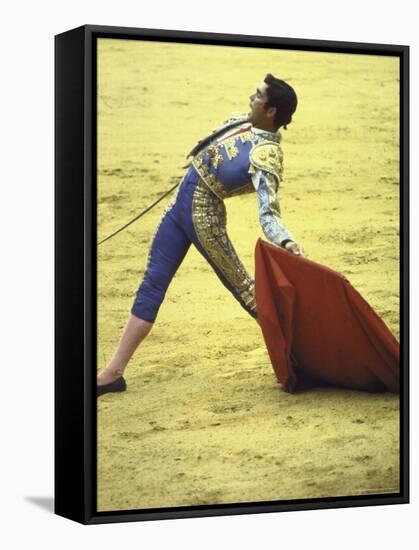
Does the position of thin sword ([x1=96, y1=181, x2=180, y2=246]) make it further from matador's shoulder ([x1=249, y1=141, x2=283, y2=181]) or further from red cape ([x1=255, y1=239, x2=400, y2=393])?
red cape ([x1=255, y1=239, x2=400, y2=393])

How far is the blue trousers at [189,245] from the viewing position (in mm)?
9773

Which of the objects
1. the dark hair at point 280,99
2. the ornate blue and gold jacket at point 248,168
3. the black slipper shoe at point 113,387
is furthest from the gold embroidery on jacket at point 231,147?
the black slipper shoe at point 113,387

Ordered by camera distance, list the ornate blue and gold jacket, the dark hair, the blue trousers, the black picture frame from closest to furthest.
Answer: the black picture frame, the blue trousers, the ornate blue and gold jacket, the dark hair

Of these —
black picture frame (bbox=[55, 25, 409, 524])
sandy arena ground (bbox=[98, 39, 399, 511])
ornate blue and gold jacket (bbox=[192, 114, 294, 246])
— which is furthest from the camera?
ornate blue and gold jacket (bbox=[192, 114, 294, 246])

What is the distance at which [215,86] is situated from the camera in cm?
993

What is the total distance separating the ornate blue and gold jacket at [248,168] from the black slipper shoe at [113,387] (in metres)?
1.17

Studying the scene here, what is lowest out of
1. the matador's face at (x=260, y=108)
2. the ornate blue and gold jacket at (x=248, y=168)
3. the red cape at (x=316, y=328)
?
the red cape at (x=316, y=328)

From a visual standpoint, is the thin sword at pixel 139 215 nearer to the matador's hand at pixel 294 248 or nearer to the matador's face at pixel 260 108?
the matador's face at pixel 260 108

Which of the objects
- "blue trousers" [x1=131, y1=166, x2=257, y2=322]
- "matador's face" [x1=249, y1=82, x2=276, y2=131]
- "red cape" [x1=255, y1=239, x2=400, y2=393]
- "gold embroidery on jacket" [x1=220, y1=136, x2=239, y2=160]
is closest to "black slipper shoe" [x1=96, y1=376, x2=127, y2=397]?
"blue trousers" [x1=131, y1=166, x2=257, y2=322]

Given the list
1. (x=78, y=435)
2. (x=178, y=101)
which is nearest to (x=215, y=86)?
(x=178, y=101)

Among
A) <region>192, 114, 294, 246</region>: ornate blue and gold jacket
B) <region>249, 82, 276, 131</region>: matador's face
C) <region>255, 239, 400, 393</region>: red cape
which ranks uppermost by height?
<region>249, 82, 276, 131</region>: matador's face

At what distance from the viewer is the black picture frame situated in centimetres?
955

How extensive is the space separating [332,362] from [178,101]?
174 cm

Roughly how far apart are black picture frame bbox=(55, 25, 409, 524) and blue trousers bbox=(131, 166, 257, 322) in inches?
14.1
